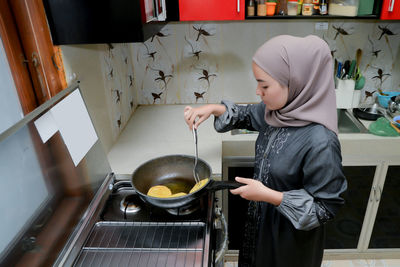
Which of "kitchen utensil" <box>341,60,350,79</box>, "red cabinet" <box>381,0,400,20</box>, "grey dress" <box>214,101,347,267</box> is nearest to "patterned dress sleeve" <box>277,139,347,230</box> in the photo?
"grey dress" <box>214,101,347,267</box>

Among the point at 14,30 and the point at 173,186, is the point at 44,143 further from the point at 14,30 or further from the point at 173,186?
the point at 173,186

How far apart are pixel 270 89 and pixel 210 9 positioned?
0.78 meters

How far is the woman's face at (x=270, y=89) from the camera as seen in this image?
0.99 metres

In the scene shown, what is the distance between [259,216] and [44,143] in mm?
835

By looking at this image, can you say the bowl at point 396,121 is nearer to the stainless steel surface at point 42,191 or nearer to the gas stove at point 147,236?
the gas stove at point 147,236

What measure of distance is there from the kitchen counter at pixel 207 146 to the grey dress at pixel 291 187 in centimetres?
31

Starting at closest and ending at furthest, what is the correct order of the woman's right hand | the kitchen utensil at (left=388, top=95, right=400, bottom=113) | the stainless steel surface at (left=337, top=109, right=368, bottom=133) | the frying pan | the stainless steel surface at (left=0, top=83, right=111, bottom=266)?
the stainless steel surface at (left=0, top=83, right=111, bottom=266), the frying pan, the woman's right hand, the stainless steel surface at (left=337, top=109, right=368, bottom=133), the kitchen utensil at (left=388, top=95, right=400, bottom=113)

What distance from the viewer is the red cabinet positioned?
5.19 feet

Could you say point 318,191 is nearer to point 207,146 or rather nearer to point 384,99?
point 207,146

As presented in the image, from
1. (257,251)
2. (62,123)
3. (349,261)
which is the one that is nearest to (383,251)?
(349,261)

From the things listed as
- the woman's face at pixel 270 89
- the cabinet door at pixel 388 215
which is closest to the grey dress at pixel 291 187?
the woman's face at pixel 270 89

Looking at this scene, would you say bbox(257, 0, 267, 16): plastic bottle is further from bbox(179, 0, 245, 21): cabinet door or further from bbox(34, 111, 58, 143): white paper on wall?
bbox(34, 111, 58, 143): white paper on wall

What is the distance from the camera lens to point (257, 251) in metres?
1.32

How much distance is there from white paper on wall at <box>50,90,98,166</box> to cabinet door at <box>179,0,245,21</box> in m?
0.75
